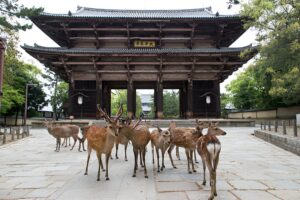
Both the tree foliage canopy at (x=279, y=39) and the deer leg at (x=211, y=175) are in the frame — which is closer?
the deer leg at (x=211, y=175)

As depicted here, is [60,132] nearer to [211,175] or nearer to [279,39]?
[211,175]

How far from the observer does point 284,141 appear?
40.2 ft

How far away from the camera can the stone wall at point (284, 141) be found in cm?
1101

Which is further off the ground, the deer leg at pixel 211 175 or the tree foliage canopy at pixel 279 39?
the tree foliage canopy at pixel 279 39

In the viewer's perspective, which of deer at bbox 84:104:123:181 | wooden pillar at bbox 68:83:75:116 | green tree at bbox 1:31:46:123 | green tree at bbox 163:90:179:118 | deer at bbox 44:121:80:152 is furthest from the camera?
green tree at bbox 163:90:179:118

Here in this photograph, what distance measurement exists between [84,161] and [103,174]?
234cm

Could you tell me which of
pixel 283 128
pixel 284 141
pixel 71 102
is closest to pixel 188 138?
pixel 284 141

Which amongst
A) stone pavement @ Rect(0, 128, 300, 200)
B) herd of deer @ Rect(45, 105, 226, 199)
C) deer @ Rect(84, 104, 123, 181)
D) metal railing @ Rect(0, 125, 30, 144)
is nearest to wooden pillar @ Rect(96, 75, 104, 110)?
metal railing @ Rect(0, 125, 30, 144)

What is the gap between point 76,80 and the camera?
25188 mm

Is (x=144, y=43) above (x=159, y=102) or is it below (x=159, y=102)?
above

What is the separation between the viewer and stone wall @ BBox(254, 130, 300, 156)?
36.1ft

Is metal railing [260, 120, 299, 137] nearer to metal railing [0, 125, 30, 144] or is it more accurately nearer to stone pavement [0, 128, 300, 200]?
stone pavement [0, 128, 300, 200]

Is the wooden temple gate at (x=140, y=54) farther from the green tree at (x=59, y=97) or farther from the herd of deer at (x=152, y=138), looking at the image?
the green tree at (x=59, y=97)

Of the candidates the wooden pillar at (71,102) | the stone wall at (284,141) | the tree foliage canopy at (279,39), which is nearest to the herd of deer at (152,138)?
the stone wall at (284,141)
